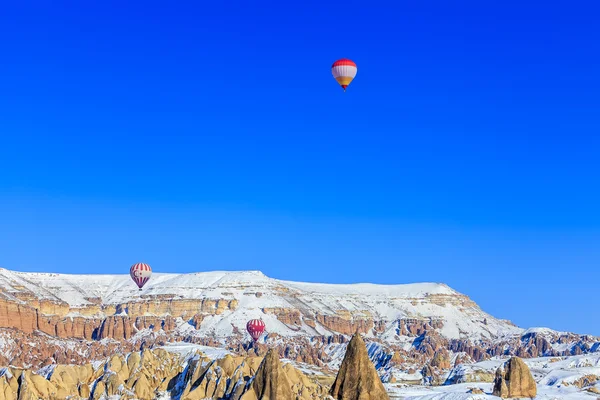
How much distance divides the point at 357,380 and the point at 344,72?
97.1 metres

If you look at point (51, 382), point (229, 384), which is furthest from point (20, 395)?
point (229, 384)

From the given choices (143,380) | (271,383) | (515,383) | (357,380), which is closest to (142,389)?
(143,380)

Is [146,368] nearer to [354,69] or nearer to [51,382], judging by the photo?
[51,382]

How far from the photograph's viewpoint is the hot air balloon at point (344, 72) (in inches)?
6535

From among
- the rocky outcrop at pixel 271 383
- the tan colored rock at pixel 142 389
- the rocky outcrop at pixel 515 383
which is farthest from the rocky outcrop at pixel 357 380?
the tan colored rock at pixel 142 389

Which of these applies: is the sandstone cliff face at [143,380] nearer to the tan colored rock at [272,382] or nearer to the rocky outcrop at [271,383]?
the rocky outcrop at [271,383]

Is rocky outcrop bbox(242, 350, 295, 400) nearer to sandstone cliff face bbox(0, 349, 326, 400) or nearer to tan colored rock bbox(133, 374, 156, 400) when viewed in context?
sandstone cliff face bbox(0, 349, 326, 400)

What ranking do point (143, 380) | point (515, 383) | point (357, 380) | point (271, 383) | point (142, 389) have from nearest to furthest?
point (357, 380) < point (271, 383) < point (515, 383) < point (142, 389) < point (143, 380)

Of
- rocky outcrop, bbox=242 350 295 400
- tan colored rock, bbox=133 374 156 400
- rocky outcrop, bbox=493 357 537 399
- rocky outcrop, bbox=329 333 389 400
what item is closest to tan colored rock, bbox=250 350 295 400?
rocky outcrop, bbox=242 350 295 400

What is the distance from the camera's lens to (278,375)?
117 m

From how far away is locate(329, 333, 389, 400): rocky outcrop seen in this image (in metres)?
74.9

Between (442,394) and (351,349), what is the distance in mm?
120746

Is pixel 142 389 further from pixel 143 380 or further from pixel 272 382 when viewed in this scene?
pixel 272 382

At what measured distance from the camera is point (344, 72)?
545 feet
